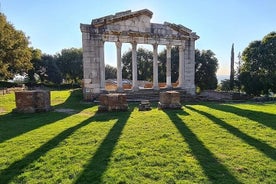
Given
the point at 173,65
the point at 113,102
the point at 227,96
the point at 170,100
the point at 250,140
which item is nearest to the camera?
the point at 250,140

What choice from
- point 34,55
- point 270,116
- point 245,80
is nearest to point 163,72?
point 245,80

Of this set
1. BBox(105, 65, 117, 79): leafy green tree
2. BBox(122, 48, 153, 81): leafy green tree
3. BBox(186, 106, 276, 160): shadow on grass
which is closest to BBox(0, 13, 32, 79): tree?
BBox(186, 106, 276, 160): shadow on grass

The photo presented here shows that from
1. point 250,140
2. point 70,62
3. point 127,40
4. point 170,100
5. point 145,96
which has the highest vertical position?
point 70,62

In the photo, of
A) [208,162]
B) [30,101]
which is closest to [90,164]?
[208,162]

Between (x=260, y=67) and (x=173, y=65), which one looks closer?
(x=260, y=67)

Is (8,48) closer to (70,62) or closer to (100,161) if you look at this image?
(100,161)

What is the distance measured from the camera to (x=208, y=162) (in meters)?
5.82

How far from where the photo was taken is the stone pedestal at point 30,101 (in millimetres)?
13125

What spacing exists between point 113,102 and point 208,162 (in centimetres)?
825

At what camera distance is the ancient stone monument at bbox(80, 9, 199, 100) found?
20266mm

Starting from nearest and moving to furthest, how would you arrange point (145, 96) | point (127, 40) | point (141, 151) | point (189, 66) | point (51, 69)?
point (141, 151)
point (145, 96)
point (127, 40)
point (189, 66)
point (51, 69)

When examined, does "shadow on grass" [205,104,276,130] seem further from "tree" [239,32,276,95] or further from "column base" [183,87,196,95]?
"tree" [239,32,276,95]

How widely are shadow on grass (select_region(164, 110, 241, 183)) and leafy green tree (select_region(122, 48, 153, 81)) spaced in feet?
129

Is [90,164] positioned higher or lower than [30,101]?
lower
